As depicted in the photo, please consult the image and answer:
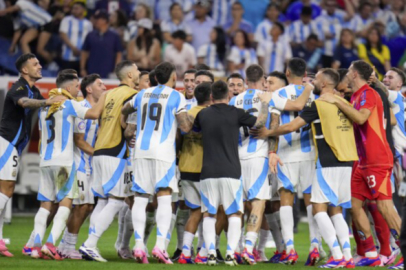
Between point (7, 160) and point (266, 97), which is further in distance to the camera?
point (7, 160)

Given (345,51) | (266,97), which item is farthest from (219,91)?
(345,51)

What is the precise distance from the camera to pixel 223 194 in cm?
1069

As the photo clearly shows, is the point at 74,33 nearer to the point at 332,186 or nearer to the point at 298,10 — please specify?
the point at 298,10

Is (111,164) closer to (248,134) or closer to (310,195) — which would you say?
(248,134)

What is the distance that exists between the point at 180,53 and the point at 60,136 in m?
8.50

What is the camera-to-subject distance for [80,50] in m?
19.5

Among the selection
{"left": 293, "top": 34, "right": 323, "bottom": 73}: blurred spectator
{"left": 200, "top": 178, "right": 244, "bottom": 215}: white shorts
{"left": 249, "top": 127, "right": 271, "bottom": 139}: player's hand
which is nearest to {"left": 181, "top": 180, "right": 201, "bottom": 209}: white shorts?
{"left": 200, "top": 178, "right": 244, "bottom": 215}: white shorts

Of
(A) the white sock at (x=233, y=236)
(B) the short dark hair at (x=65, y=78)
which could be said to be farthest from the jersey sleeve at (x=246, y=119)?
(B) the short dark hair at (x=65, y=78)

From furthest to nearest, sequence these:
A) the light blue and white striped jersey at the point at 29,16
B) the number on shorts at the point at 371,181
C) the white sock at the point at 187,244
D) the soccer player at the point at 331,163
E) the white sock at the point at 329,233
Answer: the light blue and white striped jersey at the point at 29,16 < the white sock at the point at 187,244 < the number on shorts at the point at 371,181 < the soccer player at the point at 331,163 < the white sock at the point at 329,233

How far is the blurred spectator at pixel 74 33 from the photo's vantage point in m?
19.4

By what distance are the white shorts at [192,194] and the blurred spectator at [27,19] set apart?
913 centimetres

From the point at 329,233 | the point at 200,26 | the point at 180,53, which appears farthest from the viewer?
Result: the point at 200,26

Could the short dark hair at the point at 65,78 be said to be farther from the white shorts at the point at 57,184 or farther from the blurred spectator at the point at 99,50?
the blurred spectator at the point at 99,50

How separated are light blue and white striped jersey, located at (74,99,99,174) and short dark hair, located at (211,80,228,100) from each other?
6.10 ft
